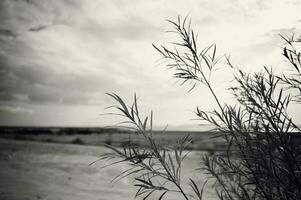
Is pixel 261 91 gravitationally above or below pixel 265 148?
above

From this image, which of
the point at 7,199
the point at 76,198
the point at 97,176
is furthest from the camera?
the point at 97,176

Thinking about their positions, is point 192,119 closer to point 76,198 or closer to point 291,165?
point 291,165

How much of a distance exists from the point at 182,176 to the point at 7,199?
16.3 feet

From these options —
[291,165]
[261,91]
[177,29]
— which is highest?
[177,29]

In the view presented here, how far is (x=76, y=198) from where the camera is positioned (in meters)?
5.41

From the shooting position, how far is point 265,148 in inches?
76.5

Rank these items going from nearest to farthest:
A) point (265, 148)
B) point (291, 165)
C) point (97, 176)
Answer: point (291, 165), point (265, 148), point (97, 176)

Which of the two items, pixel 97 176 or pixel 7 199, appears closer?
pixel 7 199

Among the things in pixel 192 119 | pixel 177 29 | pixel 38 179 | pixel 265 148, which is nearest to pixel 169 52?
pixel 177 29

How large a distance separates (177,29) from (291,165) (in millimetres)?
1301

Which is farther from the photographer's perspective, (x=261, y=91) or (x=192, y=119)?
(x=192, y=119)

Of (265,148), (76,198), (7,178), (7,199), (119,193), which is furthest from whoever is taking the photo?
(7,178)

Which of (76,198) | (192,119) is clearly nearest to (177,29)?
(192,119)

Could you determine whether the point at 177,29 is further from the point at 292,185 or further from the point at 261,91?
the point at 292,185
